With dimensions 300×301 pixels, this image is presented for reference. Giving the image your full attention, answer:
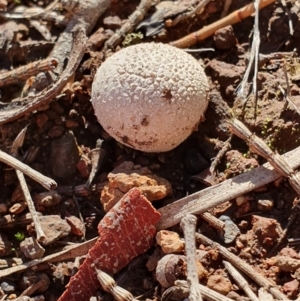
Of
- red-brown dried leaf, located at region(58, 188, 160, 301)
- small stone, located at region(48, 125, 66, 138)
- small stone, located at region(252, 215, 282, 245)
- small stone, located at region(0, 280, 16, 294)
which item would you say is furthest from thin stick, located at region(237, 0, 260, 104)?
small stone, located at region(0, 280, 16, 294)

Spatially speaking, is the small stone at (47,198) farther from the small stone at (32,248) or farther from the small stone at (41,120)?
the small stone at (41,120)

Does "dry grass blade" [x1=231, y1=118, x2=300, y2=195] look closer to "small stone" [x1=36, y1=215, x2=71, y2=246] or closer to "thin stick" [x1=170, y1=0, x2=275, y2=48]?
"thin stick" [x1=170, y1=0, x2=275, y2=48]

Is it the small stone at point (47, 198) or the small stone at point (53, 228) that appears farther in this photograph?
the small stone at point (47, 198)

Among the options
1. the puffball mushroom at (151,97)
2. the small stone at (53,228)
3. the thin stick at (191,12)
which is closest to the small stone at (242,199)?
the puffball mushroom at (151,97)

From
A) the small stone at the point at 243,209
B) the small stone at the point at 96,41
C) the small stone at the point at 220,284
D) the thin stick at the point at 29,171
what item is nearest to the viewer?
the small stone at the point at 220,284

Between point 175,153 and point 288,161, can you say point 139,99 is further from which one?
point 288,161

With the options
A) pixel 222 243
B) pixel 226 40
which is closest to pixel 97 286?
pixel 222 243
